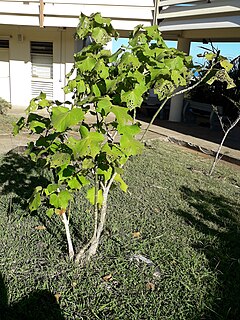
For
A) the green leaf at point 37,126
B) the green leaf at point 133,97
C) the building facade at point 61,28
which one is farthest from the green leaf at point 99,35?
the building facade at point 61,28

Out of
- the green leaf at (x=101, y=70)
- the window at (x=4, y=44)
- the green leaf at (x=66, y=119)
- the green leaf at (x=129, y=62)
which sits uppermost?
the window at (x=4, y=44)

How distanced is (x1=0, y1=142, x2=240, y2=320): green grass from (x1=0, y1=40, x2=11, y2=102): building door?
8.86m

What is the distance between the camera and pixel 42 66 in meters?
12.9

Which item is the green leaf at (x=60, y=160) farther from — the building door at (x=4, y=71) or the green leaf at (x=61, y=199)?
the building door at (x=4, y=71)

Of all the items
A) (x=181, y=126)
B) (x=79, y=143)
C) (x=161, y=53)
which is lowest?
(x=181, y=126)

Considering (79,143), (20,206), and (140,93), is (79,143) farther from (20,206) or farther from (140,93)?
(20,206)

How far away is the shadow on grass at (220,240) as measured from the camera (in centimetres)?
274

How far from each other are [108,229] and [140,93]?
191cm

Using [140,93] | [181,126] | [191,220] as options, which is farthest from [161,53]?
[181,126]

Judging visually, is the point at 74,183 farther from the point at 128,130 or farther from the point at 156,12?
the point at 156,12

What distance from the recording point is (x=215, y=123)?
11.5 meters

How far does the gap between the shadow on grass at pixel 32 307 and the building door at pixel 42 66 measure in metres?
11.0

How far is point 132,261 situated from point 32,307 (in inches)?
40.3

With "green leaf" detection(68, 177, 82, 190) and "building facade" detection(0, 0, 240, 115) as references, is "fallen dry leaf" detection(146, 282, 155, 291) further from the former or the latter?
"building facade" detection(0, 0, 240, 115)
